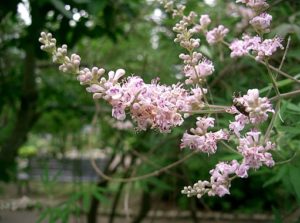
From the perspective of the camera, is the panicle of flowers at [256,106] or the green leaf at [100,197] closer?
the panicle of flowers at [256,106]

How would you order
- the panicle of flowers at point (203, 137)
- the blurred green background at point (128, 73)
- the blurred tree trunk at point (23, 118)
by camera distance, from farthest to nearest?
the blurred tree trunk at point (23, 118) < the blurred green background at point (128, 73) < the panicle of flowers at point (203, 137)

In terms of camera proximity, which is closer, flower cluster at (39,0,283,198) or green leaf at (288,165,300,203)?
flower cluster at (39,0,283,198)

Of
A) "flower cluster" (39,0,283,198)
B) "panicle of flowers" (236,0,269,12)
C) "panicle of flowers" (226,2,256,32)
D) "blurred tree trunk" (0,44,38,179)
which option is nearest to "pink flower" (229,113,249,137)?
"flower cluster" (39,0,283,198)

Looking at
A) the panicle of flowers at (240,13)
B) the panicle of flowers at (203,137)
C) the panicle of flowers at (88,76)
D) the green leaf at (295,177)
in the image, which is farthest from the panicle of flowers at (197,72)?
the panicle of flowers at (240,13)

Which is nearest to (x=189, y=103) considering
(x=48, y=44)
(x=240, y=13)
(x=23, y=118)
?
(x=48, y=44)

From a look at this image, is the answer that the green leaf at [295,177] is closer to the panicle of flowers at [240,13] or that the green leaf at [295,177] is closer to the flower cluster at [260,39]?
the flower cluster at [260,39]

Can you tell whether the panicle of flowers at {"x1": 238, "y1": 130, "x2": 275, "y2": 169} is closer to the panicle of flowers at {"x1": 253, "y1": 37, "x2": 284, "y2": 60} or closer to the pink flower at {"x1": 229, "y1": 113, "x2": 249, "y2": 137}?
the pink flower at {"x1": 229, "y1": 113, "x2": 249, "y2": 137}

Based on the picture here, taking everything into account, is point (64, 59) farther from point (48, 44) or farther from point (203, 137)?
point (203, 137)

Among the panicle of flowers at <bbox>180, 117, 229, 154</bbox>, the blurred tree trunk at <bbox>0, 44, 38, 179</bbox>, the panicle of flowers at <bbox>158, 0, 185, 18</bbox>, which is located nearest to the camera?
the panicle of flowers at <bbox>180, 117, 229, 154</bbox>

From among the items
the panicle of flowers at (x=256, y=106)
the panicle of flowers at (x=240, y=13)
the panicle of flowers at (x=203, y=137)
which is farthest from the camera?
the panicle of flowers at (x=240, y=13)

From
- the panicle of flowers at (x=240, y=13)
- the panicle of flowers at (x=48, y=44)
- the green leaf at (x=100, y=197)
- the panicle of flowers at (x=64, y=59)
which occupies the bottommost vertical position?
the green leaf at (x=100, y=197)
